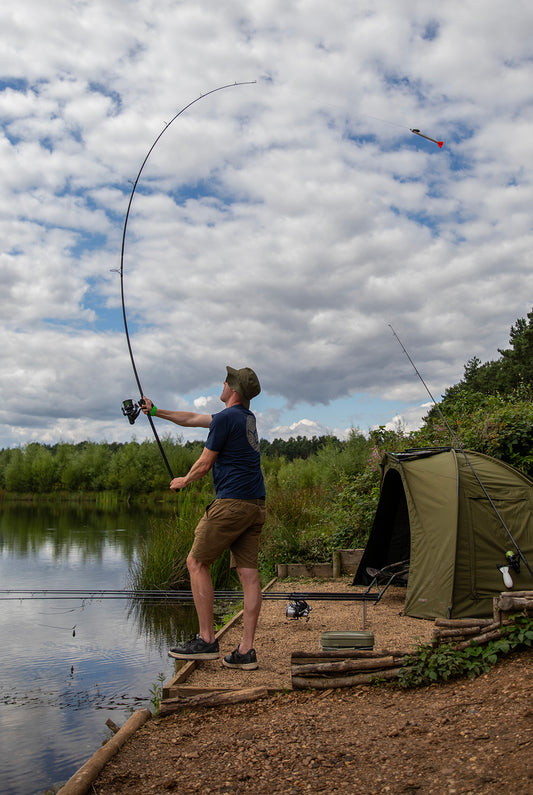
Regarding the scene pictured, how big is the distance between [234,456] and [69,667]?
3.38 meters

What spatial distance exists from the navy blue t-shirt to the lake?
2056mm

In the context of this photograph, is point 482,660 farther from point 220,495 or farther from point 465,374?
point 465,374

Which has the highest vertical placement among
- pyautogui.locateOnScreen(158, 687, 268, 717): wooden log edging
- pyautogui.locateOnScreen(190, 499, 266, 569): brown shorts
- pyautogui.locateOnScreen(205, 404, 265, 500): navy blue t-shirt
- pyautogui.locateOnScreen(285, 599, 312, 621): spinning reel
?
pyautogui.locateOnScreen(205, 404, 265, 500): navy blue t-shirt

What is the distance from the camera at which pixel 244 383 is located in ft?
15.6

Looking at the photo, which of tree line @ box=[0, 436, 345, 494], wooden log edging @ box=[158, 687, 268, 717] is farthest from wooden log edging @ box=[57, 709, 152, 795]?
tree line @ box=[0, 436, 345, 494]

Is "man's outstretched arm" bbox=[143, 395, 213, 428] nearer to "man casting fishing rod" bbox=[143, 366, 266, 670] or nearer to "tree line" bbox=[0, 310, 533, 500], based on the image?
"man casting fishing rod" bbox=[143, 366, 266, 670]

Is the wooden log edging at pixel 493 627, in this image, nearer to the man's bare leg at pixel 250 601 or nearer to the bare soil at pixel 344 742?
the bare soil at pixel 344 742

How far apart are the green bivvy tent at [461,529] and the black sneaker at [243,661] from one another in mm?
2234

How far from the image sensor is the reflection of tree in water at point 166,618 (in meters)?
7.58

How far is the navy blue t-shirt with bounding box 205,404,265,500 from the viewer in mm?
4543

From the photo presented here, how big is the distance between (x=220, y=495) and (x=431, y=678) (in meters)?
1.81

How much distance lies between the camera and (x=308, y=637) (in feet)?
18.6

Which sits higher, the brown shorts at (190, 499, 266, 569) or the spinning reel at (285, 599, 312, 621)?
the brown shorts at (190, 499, 266, 569)

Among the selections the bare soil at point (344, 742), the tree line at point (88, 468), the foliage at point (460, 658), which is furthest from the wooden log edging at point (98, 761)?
the tree line at point (88, 468)
